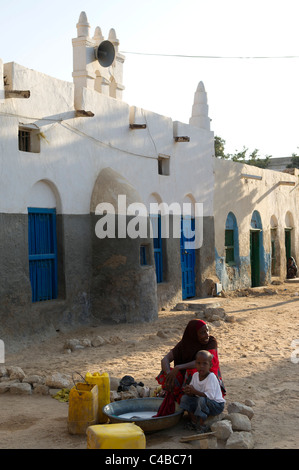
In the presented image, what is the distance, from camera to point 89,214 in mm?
10609

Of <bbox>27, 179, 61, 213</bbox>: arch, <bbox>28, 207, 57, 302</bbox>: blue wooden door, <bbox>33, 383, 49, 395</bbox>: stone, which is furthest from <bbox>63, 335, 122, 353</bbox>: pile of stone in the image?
<bbox>27, 179, 61, 213</bbox>: arch

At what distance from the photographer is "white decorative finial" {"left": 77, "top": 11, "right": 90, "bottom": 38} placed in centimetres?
1134

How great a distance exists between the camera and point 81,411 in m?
4.90

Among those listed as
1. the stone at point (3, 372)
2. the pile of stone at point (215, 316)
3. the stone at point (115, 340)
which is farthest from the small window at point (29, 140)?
the pile of stone at point (215, 316)

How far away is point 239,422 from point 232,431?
0.17m

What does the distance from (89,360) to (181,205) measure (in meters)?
6.91

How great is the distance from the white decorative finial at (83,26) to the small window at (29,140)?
9.90 ft

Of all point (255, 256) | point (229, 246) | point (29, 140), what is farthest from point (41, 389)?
point (255, 256)

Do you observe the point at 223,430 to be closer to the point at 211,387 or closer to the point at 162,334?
the point at 211,387

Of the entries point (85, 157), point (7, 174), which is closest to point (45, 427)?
point (7, 174)

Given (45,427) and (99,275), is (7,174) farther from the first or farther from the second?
(45,427)

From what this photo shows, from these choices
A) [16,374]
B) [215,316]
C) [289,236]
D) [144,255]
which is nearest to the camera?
[16,374]

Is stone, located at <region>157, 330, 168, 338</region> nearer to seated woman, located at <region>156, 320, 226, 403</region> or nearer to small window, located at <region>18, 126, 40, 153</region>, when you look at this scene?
small window, located at <region>18, 126, 40, 153</region>

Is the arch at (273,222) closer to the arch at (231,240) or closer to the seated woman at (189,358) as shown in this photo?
the arch at (231,240)
